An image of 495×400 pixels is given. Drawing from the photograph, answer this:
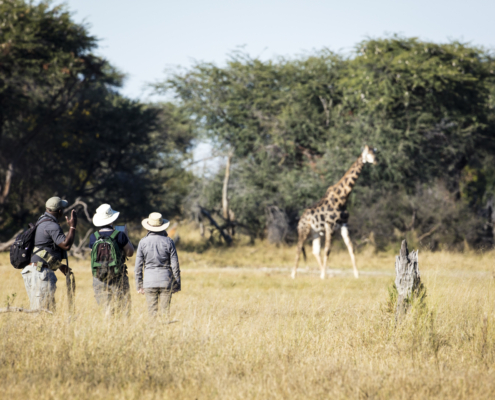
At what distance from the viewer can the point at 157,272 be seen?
23.0 feet

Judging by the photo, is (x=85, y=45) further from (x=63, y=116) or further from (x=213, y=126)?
(x=213, y=126)

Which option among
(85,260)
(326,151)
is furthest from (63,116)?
(326,151)

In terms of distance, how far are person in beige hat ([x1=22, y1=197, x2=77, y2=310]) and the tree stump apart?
4019mm

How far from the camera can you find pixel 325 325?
7.67 meters

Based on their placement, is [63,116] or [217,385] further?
[63,116]

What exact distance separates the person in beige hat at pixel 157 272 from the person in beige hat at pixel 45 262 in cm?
90

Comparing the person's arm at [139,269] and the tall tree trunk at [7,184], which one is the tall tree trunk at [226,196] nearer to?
the tall tree trunk at [7,184]

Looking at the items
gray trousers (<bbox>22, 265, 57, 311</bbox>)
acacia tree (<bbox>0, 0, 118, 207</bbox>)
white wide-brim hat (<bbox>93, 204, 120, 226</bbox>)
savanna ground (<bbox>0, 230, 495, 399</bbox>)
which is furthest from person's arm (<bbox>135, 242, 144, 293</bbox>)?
acacia tree (<bbox>0, 0, 118, 207</bbox>)

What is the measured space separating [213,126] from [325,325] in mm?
19047

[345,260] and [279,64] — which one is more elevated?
[279,64]

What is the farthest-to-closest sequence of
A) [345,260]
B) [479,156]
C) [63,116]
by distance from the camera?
Result: 1. [479,156]
2. [63,116]
3. [345,260]

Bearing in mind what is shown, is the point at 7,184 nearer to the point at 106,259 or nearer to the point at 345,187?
the point at 345,187

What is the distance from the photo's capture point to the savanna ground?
5.10 meters

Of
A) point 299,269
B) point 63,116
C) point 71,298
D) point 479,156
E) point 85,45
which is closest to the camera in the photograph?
point 71,298
